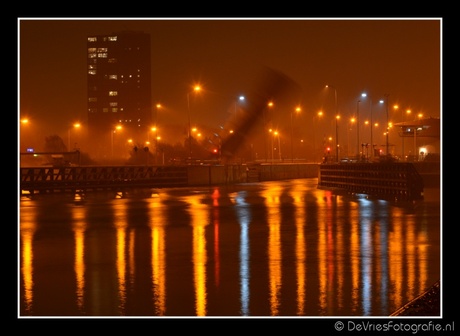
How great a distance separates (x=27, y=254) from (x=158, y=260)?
10.2 feet

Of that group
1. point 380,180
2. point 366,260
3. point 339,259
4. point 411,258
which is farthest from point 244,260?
point 380,180

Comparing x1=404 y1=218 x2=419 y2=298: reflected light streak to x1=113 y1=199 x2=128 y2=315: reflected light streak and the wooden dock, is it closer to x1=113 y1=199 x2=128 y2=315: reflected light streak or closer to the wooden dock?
x1=113 y1=199 x2=128 y2=315: reflected light streak

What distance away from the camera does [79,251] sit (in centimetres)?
1488

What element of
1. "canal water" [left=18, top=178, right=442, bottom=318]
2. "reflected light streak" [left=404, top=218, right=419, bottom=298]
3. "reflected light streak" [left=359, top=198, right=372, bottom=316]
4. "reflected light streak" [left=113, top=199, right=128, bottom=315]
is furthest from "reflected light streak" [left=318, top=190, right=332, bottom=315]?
"reflected light streak" [left=113, top=199, right=128, bottom=315]

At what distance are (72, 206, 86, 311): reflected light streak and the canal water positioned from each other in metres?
0.02

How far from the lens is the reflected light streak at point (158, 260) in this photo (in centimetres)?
971

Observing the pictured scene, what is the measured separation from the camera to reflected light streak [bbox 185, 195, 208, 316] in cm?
971

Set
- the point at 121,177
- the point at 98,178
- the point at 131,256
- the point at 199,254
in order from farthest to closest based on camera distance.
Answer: the point at 121,177, the point at 98,178, the point at 199,254, the point at 131,256

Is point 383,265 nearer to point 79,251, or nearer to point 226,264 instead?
point 226,264

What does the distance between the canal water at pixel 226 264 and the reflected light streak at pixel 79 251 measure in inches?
0.9

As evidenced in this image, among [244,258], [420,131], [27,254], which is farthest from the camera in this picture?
[420,131]

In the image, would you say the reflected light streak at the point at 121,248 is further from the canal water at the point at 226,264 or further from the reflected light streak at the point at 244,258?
the reflected light streak at the point at 244,258

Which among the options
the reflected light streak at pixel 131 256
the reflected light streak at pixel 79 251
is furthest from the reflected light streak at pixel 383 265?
Answer: the reflected light streak at pixel 79 251
